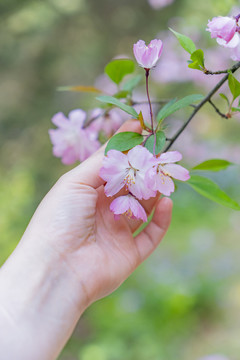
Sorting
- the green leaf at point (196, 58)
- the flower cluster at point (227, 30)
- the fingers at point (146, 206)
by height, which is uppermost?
the flower cluster at point (227, 30)

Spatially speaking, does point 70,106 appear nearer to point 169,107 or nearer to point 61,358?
point 61,358

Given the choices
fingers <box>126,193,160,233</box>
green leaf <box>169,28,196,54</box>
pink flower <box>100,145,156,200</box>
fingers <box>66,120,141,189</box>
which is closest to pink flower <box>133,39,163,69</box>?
green leaf <box>169,28,196,54</box>

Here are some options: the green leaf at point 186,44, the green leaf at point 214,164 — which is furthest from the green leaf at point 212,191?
the green leaf at point 186,44

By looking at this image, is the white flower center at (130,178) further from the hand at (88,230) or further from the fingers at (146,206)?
the fingers at (146,206)

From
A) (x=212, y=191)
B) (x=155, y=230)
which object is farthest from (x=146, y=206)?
(x=212, y=191)

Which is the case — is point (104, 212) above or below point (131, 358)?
above

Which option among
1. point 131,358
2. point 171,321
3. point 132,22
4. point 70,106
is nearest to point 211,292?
point 171,321

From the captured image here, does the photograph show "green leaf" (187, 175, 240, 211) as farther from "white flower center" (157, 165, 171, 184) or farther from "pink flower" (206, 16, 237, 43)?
"pink flower" (206, 16, 237, 43)
